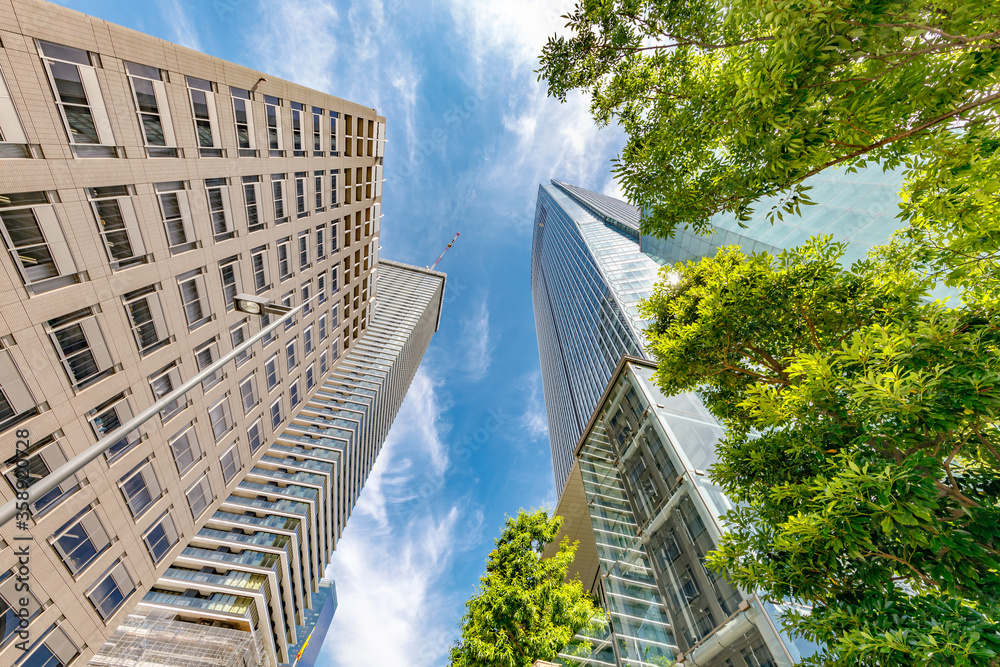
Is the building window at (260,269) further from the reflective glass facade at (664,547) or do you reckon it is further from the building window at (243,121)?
the reflective glass facade at (664,547)

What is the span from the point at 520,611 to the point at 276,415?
19571 mm

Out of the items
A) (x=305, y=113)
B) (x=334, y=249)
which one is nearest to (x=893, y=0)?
(x=305, y=113)

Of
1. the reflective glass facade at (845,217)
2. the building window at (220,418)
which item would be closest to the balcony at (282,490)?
the building window at (220,418)

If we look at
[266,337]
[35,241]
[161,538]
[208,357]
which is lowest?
[161,538]

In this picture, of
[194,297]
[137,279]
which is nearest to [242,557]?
[194,297]

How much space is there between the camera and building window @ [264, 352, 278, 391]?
20.5 meters

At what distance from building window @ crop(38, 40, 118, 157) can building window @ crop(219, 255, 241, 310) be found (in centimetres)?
564

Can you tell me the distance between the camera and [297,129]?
19.0m

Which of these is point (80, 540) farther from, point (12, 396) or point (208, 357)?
point (208, 357)

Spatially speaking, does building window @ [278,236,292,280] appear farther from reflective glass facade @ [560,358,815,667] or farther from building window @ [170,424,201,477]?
reflective glass facade @ [560,358,815,667]

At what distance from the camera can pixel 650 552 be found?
13430 mm

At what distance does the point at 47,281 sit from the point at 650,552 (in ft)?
71.7

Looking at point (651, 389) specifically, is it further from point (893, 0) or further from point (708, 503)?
point (893, 0)

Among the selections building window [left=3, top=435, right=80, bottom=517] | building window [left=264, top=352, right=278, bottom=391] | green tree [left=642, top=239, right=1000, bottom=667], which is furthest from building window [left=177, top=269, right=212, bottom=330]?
green tree [left=642, top=239, right=1000, bottom=667]
